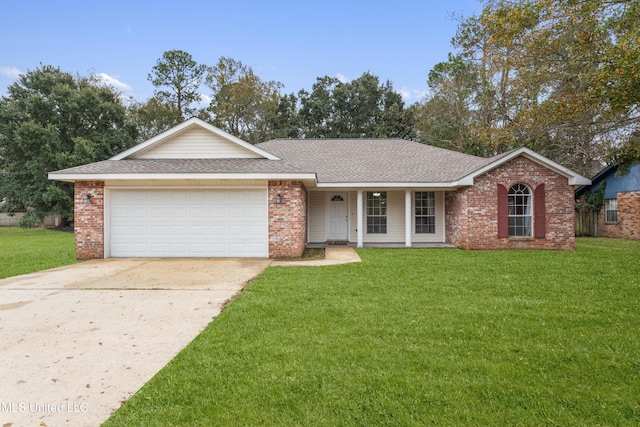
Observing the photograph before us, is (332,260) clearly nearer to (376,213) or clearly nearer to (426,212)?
(376,213)

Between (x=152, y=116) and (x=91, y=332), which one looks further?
(x=152, y=116)

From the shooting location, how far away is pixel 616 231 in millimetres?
17188

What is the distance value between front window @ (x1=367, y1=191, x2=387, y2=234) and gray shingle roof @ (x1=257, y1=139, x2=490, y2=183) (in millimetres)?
1290

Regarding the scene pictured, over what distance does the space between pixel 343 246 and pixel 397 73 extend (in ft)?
85.4

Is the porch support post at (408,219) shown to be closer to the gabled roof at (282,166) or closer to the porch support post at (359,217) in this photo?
the gabled roof at (282,166)

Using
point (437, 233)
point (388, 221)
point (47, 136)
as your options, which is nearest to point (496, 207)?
point (437, 233)

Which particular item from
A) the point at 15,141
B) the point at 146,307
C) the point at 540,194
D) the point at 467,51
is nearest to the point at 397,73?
the point at 467,51

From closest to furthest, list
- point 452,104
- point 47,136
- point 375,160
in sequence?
point 375,160 < point 47,136 < point 452,104

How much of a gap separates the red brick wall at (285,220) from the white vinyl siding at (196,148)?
5.94ft

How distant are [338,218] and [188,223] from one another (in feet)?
20.2

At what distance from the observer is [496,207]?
1207cm

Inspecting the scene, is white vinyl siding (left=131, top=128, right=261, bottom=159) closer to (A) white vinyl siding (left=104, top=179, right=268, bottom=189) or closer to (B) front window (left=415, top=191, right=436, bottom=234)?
(A) white vinyl siding (left=104, top=179, right=268, bottom=189)

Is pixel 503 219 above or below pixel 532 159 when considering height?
below

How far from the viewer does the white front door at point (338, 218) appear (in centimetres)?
1459
